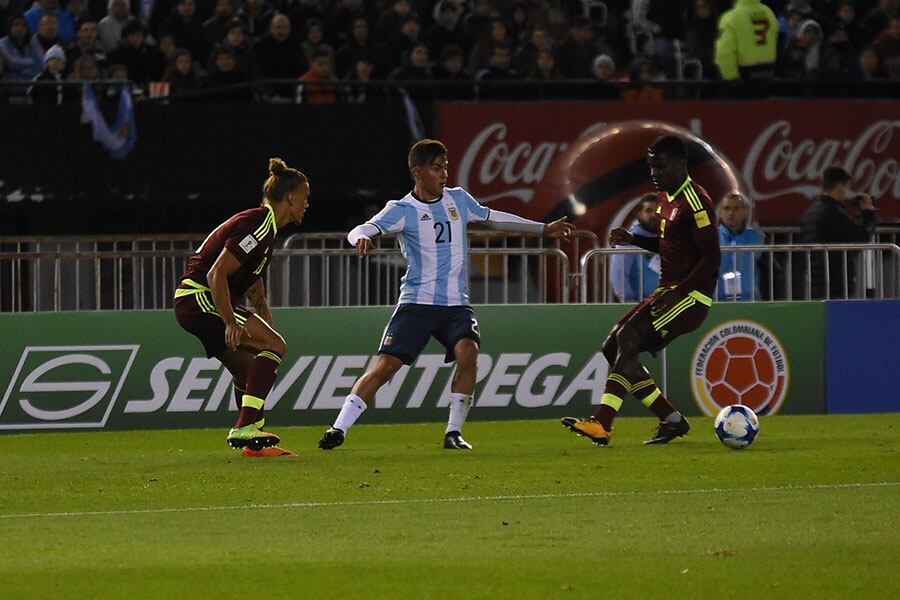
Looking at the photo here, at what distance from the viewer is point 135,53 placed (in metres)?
20.9

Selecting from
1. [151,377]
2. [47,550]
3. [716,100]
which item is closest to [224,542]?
[47,550]

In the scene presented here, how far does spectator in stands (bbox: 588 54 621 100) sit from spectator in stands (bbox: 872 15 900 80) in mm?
3327

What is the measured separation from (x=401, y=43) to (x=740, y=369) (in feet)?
21.9

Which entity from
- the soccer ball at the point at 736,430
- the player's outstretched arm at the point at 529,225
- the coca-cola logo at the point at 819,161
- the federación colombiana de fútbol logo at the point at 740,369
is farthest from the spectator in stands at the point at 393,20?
the soccer ball at the point at 736,430

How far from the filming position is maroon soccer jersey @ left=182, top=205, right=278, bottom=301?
41.7 feet

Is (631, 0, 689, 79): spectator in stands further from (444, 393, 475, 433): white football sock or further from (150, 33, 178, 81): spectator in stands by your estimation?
(444, 393, 475, 433): white football sock

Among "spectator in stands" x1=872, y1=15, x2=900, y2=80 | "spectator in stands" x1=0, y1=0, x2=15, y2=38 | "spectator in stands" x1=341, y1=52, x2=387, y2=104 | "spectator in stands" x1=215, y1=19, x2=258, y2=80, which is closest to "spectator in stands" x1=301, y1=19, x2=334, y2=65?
"spectator in stands" x1=341, y1=52, x2=387, y2=104

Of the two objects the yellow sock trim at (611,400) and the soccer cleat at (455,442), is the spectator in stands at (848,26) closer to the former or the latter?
the yellow sock trim at (611,400)

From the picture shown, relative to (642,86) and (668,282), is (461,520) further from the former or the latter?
(642,86)

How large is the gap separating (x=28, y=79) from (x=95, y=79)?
30.7 inches

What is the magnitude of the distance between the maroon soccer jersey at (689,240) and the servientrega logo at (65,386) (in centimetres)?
500

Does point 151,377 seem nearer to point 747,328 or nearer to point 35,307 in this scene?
point 35,307

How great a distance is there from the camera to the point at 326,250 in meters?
17.1

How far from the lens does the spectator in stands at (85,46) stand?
2056cm
